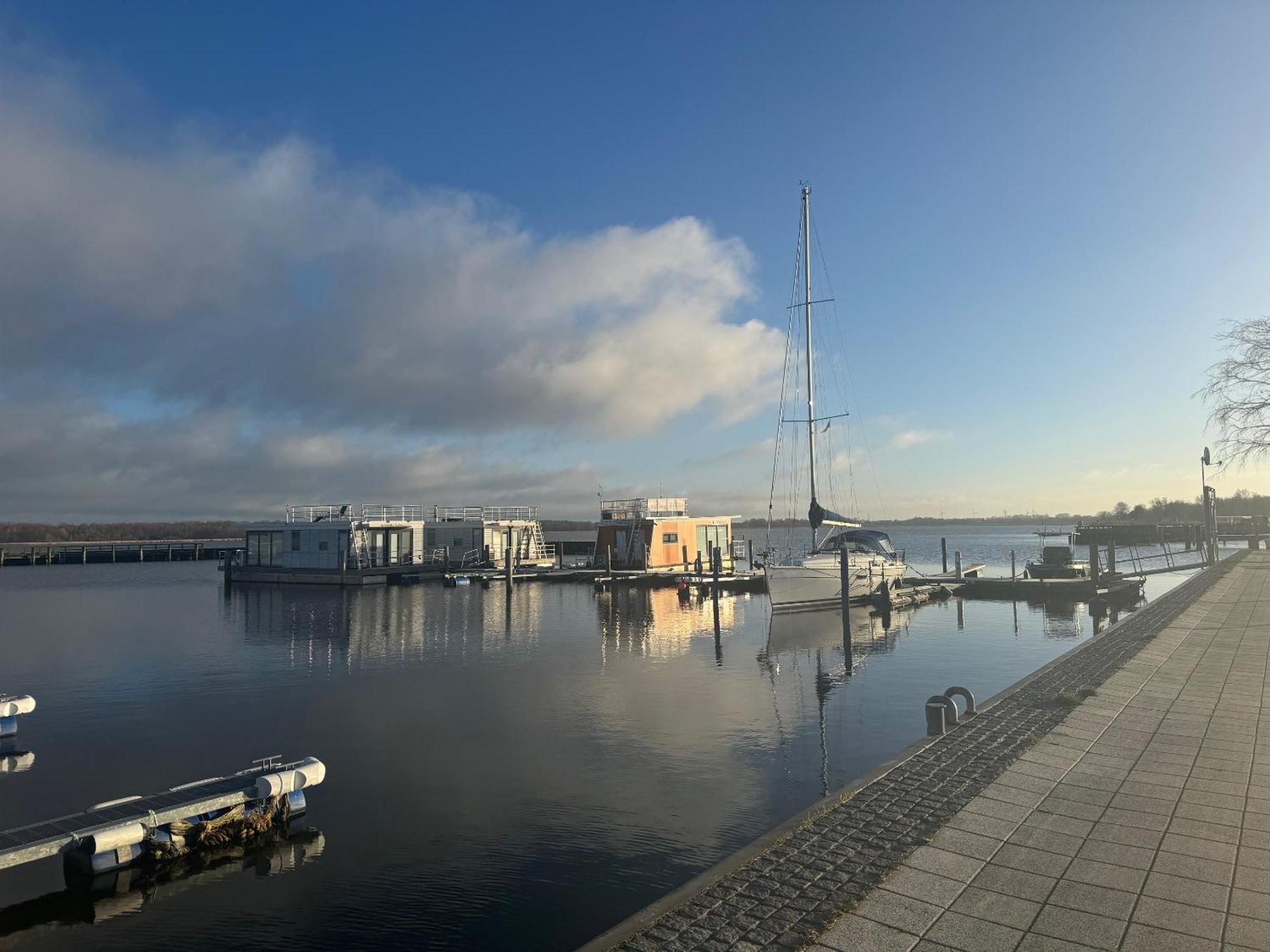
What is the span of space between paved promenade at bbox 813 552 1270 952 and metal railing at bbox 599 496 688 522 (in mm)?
42376

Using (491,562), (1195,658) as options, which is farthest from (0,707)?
(491,562)

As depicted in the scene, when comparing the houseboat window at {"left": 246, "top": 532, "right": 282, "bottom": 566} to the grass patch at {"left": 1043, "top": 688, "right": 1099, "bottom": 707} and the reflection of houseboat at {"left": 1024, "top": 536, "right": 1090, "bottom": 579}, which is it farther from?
the grass patch at {"left": 1043, "top": 688, "right": 1099, "bottom": 707}

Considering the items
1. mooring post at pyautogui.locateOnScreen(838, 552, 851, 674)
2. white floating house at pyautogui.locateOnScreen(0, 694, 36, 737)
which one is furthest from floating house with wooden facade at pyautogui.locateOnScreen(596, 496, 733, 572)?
white floating house at pyautogui.locateOnScreen(0, 694, 36, 737)

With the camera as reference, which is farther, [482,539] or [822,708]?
[482,539]

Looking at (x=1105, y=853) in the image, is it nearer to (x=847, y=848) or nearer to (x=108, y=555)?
(x=847, y=848)

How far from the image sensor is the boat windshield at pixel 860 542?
3919 cm

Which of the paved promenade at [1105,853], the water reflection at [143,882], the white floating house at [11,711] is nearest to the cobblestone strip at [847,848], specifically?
the paved promenade at [1105,853]

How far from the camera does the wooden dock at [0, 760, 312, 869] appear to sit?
29.7ft

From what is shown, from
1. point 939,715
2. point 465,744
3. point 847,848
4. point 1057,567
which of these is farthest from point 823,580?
point 847,848

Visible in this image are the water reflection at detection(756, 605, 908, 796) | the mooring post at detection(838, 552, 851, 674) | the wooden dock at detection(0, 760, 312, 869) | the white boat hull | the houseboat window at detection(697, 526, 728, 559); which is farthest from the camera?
the houseboat window at detection(697, 526, 728, 559)

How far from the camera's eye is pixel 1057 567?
4003cm

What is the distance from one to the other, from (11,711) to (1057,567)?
135 ft

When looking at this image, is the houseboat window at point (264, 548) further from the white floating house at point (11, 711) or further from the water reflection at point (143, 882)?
the water reflection at point (143, 882)

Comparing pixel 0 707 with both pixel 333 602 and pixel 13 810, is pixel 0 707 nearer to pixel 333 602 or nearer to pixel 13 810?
pixel 13 810
